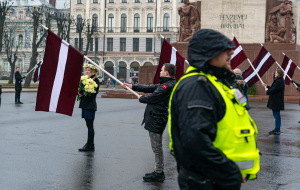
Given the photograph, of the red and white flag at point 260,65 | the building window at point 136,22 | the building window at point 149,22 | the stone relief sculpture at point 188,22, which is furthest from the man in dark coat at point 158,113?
the building window at point 136,22

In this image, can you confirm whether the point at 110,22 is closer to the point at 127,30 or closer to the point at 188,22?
the point at 127,30

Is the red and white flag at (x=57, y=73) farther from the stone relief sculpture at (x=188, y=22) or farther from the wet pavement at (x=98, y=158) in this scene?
the stone relief sculpture at (x=188, y=22)

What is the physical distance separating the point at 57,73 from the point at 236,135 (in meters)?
4.35

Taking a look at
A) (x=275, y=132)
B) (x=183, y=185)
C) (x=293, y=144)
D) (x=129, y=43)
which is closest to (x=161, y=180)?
(x=183, y=185)

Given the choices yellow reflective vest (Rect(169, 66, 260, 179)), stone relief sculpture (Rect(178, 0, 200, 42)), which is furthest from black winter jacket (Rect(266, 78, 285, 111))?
stone relief sculpture (Rect(178, 0, 200, 42))

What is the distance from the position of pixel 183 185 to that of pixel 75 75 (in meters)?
4.22

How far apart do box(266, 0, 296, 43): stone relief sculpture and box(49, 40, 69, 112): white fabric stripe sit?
19594mm

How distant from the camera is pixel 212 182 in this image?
3.02 m

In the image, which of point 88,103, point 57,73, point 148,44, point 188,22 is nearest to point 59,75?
point 57,73

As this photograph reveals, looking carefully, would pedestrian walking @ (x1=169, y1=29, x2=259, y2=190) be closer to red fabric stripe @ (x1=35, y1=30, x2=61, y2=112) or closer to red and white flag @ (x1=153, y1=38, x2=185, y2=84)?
red fabric stripe @ (x1=35, y1=30, x2=61, y2=112)

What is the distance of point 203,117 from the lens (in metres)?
2.97

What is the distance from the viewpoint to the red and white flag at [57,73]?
272 inches

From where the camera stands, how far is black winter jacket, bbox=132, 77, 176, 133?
6949 millimetres

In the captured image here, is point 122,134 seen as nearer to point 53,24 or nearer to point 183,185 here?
point 183,185
